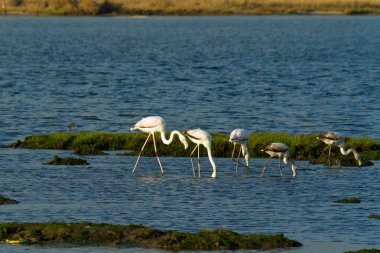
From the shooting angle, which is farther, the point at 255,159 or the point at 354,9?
the point at 354,9

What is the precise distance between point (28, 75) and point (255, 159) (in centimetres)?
3794

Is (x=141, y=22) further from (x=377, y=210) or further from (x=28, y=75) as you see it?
(x=377, y=210)

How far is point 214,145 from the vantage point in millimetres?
28922

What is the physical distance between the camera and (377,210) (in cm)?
2212

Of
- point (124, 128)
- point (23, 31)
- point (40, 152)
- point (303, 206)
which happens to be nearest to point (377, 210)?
point (303, 206)

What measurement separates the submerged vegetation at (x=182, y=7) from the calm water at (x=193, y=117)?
39282mm

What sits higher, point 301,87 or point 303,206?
point 303,206

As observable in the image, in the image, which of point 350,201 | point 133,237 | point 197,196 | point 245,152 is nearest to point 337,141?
point 245,152

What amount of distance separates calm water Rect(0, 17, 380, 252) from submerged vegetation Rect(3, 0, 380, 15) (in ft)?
129

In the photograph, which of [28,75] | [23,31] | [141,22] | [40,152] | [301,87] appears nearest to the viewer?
[40,152]

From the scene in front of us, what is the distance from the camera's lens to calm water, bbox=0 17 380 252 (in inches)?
845

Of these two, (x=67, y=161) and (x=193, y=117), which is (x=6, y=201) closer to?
(x=67, y=161)

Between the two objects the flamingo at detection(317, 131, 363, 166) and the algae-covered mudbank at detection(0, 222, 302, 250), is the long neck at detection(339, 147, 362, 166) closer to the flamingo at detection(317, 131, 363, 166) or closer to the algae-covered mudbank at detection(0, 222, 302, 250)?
the flamingo at detection(317, 131, 363, 166)

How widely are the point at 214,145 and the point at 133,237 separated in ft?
33.8
